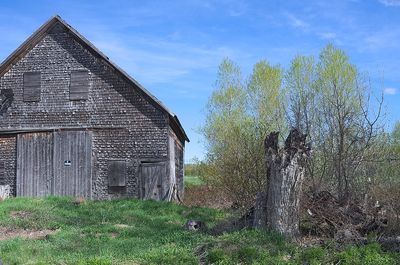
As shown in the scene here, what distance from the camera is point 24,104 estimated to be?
76.5 feet

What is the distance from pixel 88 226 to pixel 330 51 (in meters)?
17.8

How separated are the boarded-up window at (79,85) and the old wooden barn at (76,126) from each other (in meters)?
0.05

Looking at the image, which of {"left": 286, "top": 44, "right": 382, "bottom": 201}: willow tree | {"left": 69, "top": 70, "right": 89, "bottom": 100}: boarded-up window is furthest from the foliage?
{"left": 69, "top": 70, "right": 89, "bottom": 100}: boarded-up window

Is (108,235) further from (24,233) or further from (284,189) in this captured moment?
(284,189)

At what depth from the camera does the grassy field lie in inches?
374

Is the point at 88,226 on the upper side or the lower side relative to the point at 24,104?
lower

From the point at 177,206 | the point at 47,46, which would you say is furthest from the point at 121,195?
the point at 47,46

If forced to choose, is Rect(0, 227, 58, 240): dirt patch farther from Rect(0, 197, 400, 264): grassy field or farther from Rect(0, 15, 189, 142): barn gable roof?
Rect(0, 15, 189, 142): barn gable roof

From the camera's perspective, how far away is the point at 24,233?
45.7 feet

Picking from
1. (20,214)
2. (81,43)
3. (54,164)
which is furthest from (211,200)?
(81,43)

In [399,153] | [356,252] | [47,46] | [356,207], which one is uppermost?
[47,46]

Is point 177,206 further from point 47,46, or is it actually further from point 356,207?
point 47,46

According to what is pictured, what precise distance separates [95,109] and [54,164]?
3209 mm

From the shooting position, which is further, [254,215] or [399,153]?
[399,153]
